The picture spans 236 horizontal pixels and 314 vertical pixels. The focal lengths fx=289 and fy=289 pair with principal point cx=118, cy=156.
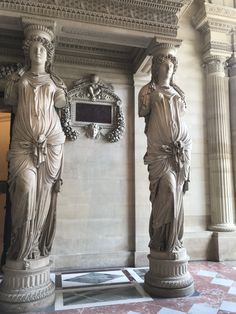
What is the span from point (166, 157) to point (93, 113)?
1.97 meters

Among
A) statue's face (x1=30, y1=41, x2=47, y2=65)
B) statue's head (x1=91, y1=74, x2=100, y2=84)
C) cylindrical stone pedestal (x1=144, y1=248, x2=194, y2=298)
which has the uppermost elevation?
statue's head (x1=91, y1=74, x2=100, y2=84)

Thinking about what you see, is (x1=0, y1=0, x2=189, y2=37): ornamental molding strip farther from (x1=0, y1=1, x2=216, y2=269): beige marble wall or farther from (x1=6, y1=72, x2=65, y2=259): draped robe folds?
(x1=0, y1=1, x2=216, y2=269): beige marble wall

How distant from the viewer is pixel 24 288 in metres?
3.20

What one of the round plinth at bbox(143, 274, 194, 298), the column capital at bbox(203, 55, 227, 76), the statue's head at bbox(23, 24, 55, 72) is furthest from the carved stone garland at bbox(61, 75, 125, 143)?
the round plinth at bbox(143, 274, 194, 298)

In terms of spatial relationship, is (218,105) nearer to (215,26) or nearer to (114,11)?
(215,26)

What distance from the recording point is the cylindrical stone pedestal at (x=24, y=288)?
3137 mm

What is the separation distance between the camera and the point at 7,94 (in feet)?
11.6

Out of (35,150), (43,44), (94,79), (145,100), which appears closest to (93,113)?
(94,79)

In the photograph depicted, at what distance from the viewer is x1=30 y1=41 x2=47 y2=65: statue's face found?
353 centimetres

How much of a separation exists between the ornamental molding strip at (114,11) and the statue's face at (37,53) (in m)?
0.46

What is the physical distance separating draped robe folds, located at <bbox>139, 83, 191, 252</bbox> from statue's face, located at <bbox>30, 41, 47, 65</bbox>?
1482mm

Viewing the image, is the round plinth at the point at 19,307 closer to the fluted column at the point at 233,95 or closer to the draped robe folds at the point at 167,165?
the draped robe folds at the point at 167,165

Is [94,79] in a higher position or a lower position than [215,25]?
lower

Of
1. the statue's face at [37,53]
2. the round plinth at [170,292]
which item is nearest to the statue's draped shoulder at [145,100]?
the statue's face at [37,53]
